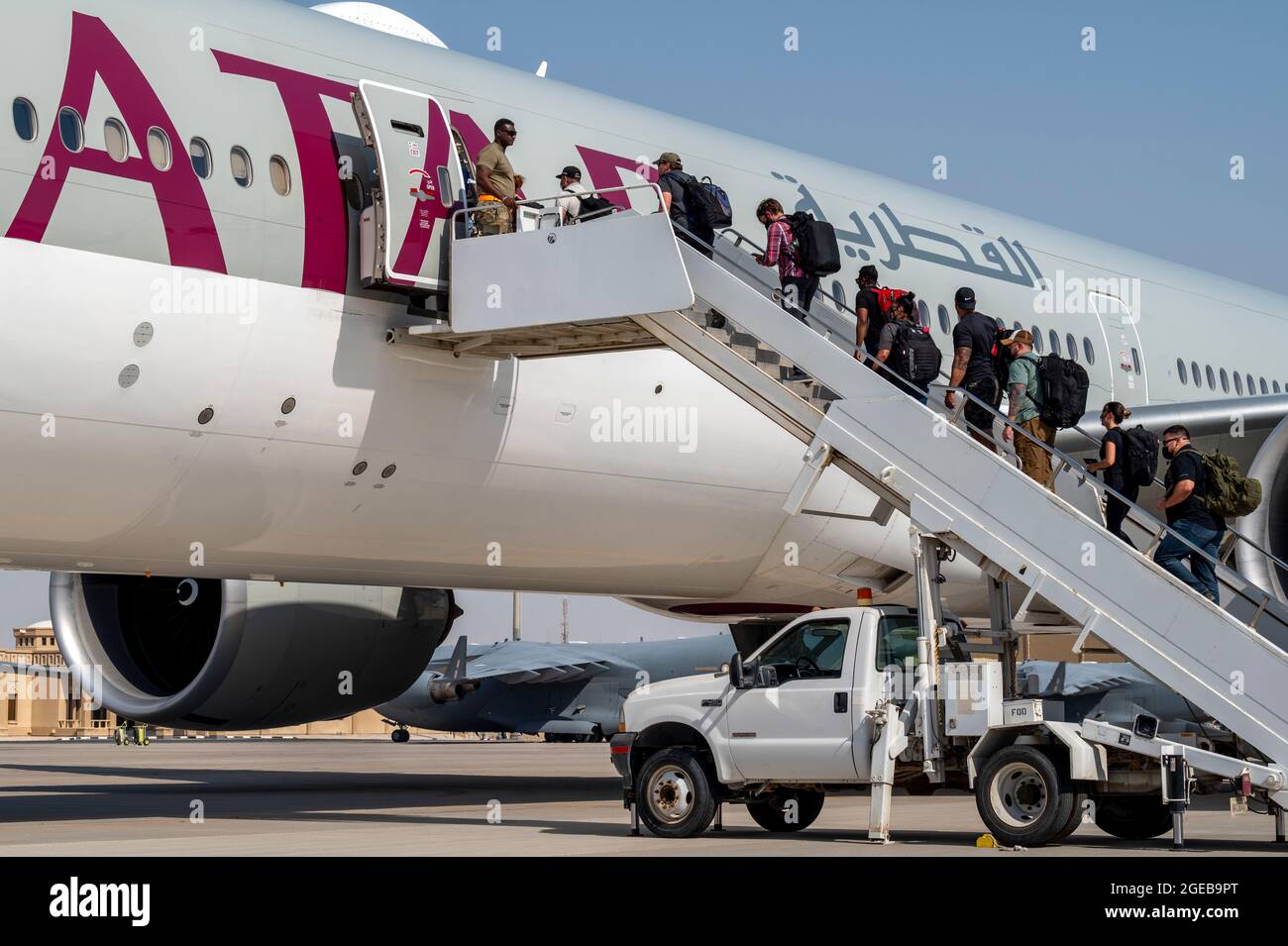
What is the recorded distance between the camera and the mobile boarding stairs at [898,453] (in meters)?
8.95

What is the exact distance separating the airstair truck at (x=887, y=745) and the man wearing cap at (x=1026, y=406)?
3.93 feet

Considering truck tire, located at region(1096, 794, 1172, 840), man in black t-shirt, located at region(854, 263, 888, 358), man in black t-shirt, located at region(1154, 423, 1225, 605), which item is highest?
man in black t-shirt, located at region(854, 263, 888, 358)

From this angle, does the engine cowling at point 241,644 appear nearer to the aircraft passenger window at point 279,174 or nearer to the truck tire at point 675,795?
the truck tire at point 675,795

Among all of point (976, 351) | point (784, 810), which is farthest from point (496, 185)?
point (784, 810)

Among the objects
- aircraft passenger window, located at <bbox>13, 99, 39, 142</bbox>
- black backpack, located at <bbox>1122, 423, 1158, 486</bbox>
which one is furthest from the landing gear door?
black backpack, located at <bbox>1122, 423, 1158, 486</bbox>

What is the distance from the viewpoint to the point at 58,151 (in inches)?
338

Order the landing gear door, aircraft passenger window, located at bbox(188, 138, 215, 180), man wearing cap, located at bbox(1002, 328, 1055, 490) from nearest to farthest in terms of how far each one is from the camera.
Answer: aircraft passenger window, located at bbox(188, 138, 215, 180)
the landing gear door
man wearing cap, located at bbox(1002, 328, 1055, 490)

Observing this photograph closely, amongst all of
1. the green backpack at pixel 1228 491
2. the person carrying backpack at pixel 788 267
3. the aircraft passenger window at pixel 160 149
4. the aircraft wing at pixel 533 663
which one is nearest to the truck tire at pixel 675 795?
the person carrying backpack at pixel 788 267

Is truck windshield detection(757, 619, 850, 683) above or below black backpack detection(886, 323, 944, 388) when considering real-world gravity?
below

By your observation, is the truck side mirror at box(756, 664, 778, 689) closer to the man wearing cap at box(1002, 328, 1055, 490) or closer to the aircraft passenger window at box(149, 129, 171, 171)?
the man wearing cap at box(1002, 328, 1055, 490)

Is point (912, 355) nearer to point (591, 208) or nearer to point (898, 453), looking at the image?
point (898, 453)

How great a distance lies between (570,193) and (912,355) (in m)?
2.37

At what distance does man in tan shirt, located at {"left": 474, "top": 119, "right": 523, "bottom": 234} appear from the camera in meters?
10.2

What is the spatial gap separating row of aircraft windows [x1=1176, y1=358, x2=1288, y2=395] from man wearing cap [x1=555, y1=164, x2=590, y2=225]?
28.9ft
